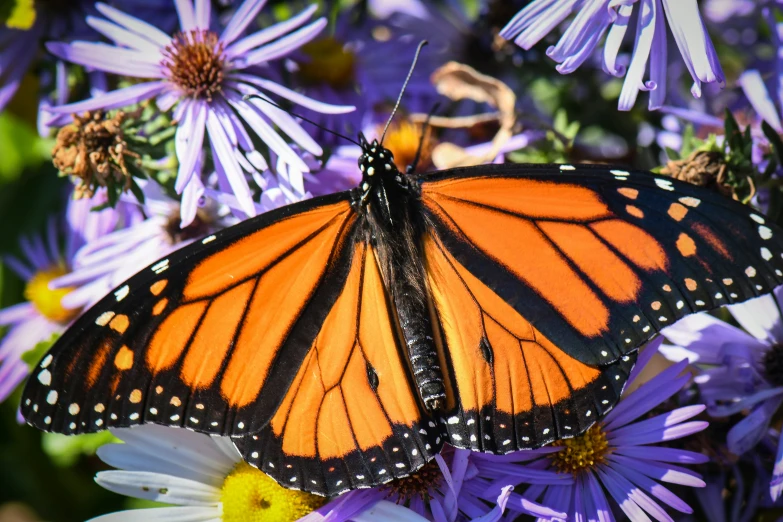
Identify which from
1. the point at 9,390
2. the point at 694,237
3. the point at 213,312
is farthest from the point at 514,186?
the point at 9,390

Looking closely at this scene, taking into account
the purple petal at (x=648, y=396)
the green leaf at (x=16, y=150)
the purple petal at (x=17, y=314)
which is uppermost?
the green leaf at (x=16, y=150)

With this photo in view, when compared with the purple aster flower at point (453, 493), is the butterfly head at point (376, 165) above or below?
above

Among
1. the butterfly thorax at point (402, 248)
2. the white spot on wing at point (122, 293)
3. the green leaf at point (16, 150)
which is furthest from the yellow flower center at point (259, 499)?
the green leaf at point (16, 150)

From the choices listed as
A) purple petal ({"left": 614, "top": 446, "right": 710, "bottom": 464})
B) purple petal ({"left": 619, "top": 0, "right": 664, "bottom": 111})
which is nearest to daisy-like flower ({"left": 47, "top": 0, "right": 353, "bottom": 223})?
purple petal ({"left": 619, "top": 0, "right": 664, "bottom": 111})

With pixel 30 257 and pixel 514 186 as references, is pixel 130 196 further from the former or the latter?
pixel 514 186

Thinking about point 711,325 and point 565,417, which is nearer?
point 565,417

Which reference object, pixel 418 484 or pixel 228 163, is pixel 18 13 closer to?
pixel 228 163

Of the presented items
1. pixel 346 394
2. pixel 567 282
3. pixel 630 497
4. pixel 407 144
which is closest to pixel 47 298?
pixel 407 144

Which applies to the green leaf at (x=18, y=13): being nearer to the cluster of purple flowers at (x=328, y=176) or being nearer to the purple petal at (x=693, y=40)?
the cluster of purple flowers at (x=328, y=176)
